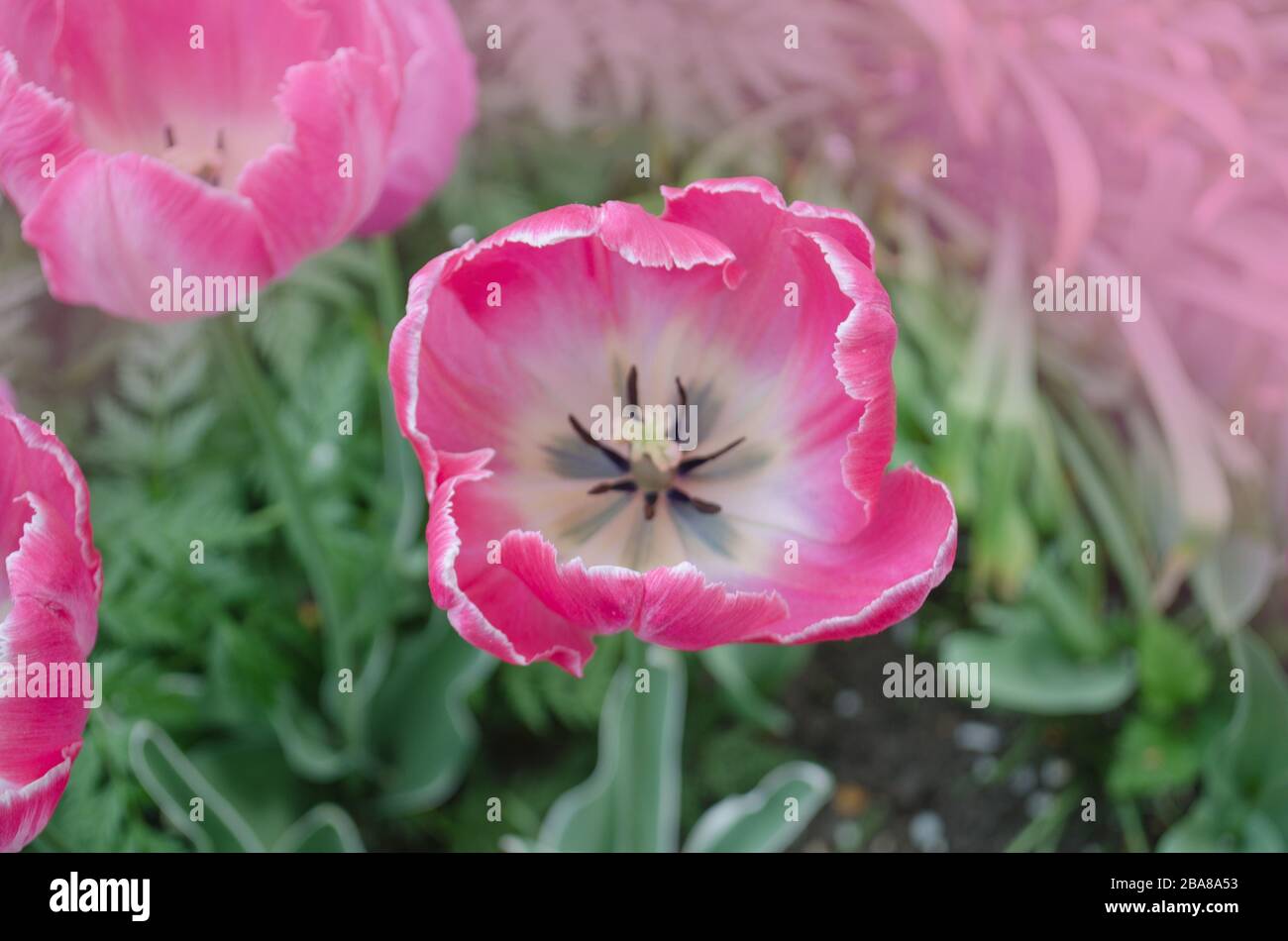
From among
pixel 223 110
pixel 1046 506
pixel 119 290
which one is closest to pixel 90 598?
pixel 119 290

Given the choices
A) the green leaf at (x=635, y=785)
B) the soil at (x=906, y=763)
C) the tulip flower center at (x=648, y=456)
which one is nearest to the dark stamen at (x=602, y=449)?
the tulip flower center at (x=648, y=456)

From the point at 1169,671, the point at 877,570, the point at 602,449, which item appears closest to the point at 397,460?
the point at 602,449

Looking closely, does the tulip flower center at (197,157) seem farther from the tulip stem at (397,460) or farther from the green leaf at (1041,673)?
the green leaf at (1041,673)

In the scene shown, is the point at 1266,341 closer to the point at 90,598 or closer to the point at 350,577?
the point at 350,577

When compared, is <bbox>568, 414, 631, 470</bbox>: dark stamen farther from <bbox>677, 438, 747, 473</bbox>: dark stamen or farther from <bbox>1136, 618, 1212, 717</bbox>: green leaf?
<bbox>1136, 618, 1212, 717</bbox>: green leaf

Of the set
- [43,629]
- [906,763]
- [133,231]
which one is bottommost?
[906,763]

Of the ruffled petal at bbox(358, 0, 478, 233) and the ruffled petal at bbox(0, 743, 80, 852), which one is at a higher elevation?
the ruffled petal at bbox(358, 0, 478, 233)

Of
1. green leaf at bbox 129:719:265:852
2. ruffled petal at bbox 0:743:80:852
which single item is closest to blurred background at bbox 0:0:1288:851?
green leaf at bbox 129:719:265:852

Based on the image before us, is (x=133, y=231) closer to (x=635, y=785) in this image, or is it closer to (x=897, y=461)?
(x=635, y=785)
